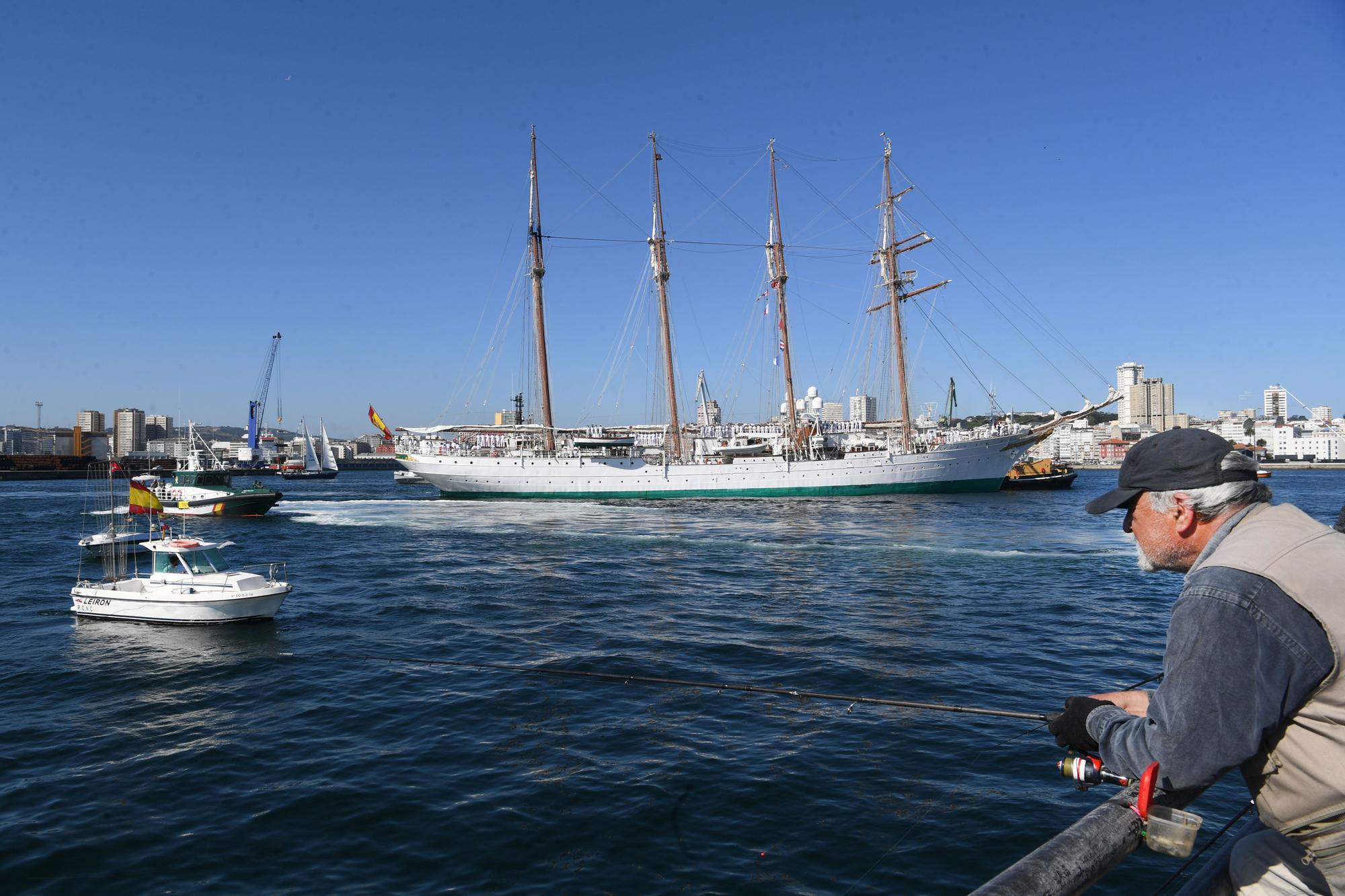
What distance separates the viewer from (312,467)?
132 meters

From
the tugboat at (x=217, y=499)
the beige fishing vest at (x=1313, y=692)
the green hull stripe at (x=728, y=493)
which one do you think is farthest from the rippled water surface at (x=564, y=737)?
the green hull stripe at (x=728, y=493)

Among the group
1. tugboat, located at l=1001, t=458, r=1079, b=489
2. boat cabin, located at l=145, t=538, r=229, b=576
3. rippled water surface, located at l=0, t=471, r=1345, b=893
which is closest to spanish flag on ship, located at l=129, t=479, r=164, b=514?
rippled water surface, located at l=0, t=471, r=1345, b=893

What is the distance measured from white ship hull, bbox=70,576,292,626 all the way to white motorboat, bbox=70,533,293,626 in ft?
0.04

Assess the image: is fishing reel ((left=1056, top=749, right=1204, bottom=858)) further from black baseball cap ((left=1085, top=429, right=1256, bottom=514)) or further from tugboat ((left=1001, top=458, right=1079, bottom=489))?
tugboat ((left=1001, top=458, right=1079, bottom=489))

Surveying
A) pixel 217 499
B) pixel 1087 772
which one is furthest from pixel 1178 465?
pixel 217 499

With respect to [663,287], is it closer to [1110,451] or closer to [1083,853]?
[1083,853]

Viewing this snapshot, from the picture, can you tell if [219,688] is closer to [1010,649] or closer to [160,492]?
[1010,649]

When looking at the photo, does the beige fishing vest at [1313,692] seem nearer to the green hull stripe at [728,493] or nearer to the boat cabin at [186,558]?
the boat cabin at [186,558]

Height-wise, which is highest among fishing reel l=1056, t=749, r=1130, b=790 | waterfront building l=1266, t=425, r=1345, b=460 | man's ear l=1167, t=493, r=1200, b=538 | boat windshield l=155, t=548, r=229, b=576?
man's ear l=1167, t=493, r=1200, b=538

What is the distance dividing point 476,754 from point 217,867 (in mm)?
2822

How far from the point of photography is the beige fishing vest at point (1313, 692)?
1.69 metres

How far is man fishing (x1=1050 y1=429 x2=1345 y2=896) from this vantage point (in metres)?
1.71

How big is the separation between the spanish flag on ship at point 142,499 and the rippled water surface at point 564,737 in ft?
11.3

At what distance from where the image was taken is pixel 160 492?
46.1m
